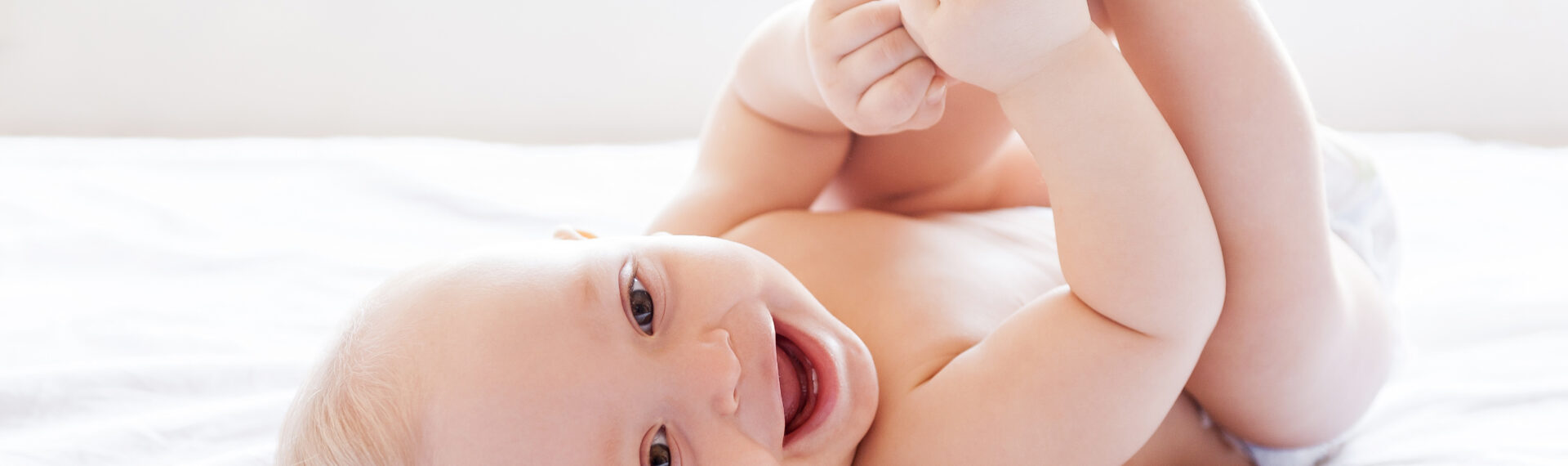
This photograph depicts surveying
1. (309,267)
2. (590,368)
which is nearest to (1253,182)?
(590,368)

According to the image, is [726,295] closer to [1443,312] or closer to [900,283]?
[900,283]

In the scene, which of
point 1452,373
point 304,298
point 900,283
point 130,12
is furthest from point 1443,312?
point 130,12

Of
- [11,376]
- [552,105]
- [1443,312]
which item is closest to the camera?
[11,376]

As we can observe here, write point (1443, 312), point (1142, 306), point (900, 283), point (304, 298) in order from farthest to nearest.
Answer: point (304, 298) → point (1443, 312) → point (900, 283) → point (1142, 306)

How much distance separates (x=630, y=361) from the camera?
27.0 inches

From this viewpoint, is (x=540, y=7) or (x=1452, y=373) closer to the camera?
(x=1452, y=373)

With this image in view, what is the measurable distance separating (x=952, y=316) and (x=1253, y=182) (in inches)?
→ 9.3

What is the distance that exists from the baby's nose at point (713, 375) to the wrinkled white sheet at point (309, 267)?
1.14 feet

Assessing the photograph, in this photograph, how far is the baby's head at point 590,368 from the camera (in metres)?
0.67

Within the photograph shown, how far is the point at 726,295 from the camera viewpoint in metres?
0.74

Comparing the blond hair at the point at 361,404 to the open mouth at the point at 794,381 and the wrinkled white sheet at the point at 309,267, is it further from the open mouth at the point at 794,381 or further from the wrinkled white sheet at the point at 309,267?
the open mouth at the point at 794,381

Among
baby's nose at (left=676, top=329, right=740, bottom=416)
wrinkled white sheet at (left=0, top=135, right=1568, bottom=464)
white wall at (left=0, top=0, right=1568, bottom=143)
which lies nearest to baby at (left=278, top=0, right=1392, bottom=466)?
baby's nose at (left=676, top=329, right=740, bottom=416)

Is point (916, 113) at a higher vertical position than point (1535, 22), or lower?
higher

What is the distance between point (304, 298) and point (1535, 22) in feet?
7.29
